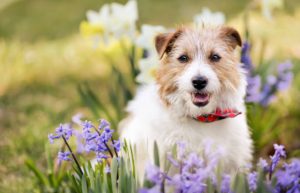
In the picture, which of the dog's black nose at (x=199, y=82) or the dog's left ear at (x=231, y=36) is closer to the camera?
the dog's black nose at (x=199, y=82)

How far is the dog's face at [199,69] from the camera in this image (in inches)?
134

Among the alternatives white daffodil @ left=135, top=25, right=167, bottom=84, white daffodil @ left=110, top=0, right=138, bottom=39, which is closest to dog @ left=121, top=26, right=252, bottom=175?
white daffodil @ left=135, top=25, right=167, bottom=84

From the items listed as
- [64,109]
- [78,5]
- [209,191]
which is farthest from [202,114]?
[78,5]

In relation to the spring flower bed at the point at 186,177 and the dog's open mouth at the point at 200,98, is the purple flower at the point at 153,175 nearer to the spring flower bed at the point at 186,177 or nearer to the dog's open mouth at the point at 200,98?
the spring flower bed at the point at 186,177

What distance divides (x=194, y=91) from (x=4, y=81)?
4.01 metres

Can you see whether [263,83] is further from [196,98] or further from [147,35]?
[196,98]

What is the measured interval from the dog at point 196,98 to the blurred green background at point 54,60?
1414mm

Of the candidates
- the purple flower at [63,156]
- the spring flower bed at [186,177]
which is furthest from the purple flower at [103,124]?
the purple flower at [63,156]

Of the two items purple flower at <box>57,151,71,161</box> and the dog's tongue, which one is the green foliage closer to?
purple flower at <box>57,151,71,161</box>

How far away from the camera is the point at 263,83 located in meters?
5.14

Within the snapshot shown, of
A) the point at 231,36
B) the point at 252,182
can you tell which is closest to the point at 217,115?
the point at 231,36

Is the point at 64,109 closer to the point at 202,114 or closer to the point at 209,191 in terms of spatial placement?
the point at 202,114

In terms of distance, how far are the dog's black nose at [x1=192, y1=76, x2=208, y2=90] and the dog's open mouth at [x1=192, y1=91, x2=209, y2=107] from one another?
14cm

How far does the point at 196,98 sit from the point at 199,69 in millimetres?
246
